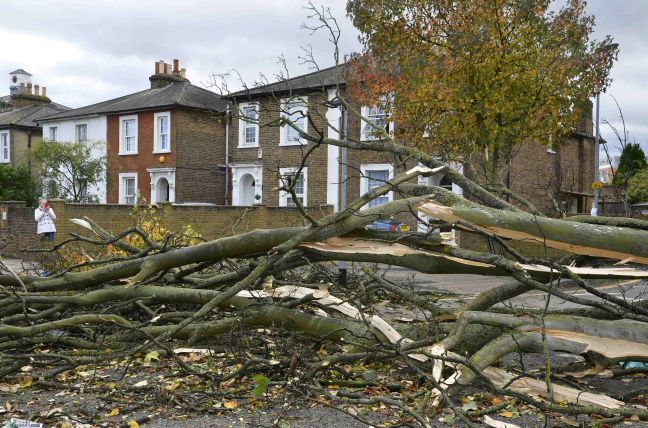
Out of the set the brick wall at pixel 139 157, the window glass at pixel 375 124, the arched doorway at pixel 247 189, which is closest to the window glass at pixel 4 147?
the brick wall at pixel 139 157

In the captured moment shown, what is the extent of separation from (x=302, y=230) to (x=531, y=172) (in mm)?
22031

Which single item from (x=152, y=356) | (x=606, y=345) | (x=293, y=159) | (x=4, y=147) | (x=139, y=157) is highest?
(x=4, y=147)

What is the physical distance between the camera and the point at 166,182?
32.0 metres

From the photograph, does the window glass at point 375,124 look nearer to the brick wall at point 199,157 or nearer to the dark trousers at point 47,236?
the dark trousers at point 47,236

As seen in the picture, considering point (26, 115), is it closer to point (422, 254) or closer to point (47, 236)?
point (47, 236)

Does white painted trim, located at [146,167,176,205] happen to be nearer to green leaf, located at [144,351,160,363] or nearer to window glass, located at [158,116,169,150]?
window glass, located at [158,116,169,150]

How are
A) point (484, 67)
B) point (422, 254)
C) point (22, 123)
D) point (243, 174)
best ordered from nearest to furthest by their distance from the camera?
point (422, 254)
point (484, 67)
point (243, 174)
point (22, 123)

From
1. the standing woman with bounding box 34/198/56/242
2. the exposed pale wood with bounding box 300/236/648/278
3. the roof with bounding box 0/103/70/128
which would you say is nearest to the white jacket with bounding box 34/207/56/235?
the standing woman with bounding box 34/198/56/242

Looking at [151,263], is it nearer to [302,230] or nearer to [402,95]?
[302,230]

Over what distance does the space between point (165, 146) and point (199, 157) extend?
5.29 feet

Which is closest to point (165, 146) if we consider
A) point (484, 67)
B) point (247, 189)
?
point (247, 189)

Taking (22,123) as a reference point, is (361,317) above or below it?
below

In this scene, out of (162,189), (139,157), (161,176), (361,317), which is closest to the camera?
(361,317)

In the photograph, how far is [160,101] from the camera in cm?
3159
